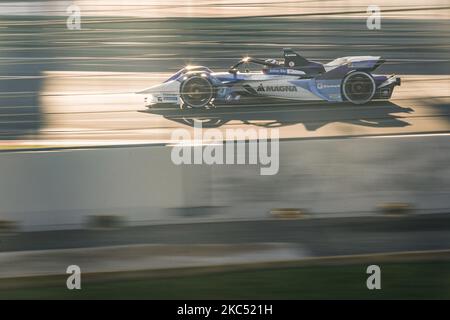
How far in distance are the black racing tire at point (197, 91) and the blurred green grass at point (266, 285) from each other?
14.6 feet

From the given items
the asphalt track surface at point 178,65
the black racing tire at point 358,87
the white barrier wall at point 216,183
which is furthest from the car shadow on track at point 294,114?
the white barrier wall at point 216,183

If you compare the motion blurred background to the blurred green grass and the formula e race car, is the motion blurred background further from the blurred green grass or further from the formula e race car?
the formula e race car

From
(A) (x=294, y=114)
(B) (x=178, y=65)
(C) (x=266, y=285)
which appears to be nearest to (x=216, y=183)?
(C) (x=266, y=285)

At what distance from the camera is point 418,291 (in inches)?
185

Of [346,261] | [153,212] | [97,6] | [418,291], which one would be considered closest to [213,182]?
[153,212]

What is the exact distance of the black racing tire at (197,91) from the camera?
30.3 feet

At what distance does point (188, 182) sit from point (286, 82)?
3944 millimetres

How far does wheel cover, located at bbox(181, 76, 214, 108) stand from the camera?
30.3 ft

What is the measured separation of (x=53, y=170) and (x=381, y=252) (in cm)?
272

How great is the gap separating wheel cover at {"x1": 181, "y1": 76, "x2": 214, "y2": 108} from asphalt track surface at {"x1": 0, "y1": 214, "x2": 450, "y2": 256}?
11.2 ft

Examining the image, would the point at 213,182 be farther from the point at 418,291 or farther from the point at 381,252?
the point at 418,291

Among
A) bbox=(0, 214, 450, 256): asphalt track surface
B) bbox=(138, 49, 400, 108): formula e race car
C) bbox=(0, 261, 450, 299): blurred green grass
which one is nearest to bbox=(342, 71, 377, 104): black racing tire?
bbox=(138, 49, 400, 108): formula e race car

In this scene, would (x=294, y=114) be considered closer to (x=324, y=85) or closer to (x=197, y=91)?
(x=324, y=85)

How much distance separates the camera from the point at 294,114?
9180 mm
